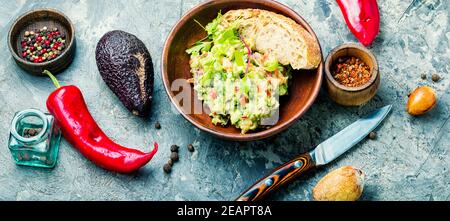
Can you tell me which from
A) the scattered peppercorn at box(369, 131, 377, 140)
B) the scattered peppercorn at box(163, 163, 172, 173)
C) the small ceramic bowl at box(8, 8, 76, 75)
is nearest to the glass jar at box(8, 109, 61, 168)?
the small ceramic bowl at box(8, 8, 76, 75)

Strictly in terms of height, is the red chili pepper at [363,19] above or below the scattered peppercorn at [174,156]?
above

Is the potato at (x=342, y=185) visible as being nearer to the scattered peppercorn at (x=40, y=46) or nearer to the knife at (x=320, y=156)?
the knife at (x=320, y=156)

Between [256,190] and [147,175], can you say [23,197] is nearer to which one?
[147,175]

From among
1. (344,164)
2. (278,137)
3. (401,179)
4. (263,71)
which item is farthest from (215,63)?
(401,179)

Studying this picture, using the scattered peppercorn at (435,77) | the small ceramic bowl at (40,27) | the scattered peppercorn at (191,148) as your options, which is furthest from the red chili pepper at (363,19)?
the small ceramic bowl at (40,27)

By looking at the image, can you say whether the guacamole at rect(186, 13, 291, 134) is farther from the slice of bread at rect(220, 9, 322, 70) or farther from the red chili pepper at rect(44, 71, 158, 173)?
the red chili pepper at rect(44, 71, 158, 173)

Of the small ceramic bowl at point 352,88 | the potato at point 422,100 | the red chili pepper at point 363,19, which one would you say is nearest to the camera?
the small ceramic bowl at point 352,88
